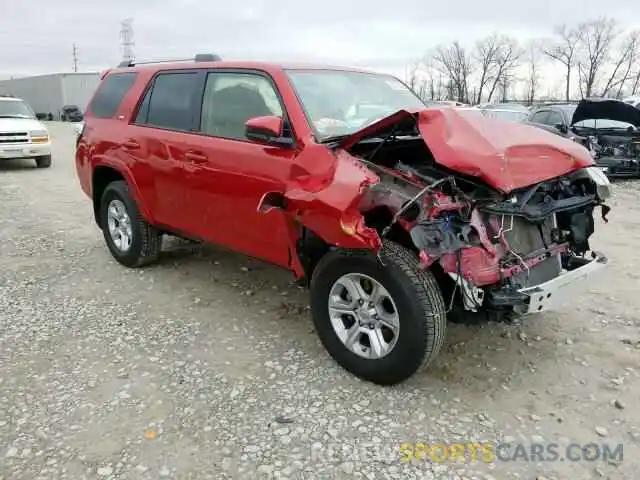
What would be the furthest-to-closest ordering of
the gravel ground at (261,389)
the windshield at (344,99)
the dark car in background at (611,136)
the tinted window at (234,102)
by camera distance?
the dark car in background at (611,136) → the tinted window at (234,102) → the windshield at (344,99) → the gravel ground at (261,389)

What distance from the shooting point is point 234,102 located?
14.4ft

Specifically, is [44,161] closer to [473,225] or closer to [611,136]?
[611,136]

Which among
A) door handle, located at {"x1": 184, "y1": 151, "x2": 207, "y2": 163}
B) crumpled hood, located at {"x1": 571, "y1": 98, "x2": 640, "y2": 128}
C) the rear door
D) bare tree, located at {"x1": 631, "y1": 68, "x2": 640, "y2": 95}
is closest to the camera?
door handle, located at {"x1": 184, "y1": 151, "x2": 207, "y2": 163}

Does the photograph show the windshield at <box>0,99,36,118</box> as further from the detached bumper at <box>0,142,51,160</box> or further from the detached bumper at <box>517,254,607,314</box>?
the detached bumper at <box>517,254,607,314</box>

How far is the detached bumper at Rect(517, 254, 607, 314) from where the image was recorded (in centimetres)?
315

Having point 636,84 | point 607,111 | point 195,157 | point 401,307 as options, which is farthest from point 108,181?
point 636,84

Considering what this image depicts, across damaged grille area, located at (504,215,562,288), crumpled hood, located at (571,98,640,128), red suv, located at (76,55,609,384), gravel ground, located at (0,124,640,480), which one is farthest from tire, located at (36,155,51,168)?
damaged grille area, located at (504,215,562,288)

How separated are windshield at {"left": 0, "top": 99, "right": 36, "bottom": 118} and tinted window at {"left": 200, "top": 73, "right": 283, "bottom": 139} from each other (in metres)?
11.9

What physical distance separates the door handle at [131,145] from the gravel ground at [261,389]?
1.20 m

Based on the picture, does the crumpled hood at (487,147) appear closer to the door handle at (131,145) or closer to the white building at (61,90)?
the door handle at (131,145)

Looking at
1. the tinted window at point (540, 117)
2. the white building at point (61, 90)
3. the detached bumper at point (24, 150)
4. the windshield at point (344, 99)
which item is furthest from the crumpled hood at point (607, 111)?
the white building at point (61, 90)

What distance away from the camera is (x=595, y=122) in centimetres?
1120

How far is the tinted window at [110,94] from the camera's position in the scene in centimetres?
554

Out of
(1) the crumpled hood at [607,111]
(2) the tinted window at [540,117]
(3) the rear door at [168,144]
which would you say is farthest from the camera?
(2) the tinted window at [540,117]
